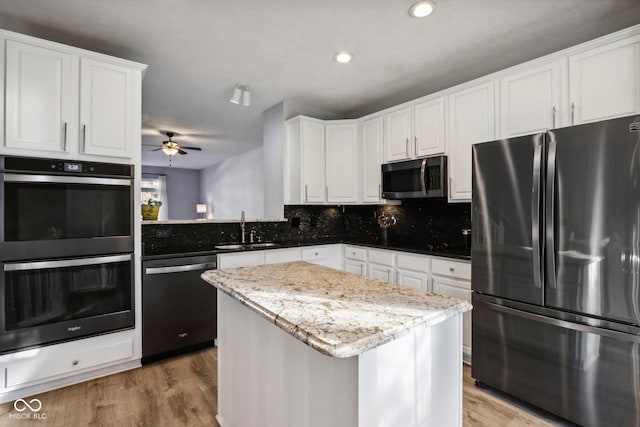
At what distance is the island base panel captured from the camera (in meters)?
0.92

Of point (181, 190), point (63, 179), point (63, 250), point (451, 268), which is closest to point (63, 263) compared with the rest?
point (63, 250)

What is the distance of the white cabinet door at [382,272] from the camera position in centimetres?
318

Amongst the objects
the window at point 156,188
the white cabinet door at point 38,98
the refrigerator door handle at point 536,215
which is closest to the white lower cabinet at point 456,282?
the refrigerator door handle at point 536,215

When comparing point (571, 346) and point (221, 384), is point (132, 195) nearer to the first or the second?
point (221, 384)

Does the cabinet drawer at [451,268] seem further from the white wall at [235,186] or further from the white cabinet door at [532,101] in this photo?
the white wall at [235,186]

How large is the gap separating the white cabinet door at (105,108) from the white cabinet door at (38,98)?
83 mm

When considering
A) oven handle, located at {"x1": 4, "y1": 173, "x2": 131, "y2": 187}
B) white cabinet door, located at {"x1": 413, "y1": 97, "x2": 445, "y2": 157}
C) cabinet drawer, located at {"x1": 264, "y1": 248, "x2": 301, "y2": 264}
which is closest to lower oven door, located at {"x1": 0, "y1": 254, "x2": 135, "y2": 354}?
oven handle, located at {"x1": 4, "y1": 173, "x2": 131, "y2": 187}

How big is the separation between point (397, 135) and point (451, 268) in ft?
5.05

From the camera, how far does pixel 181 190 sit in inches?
376

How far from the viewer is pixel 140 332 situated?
2.50 metres

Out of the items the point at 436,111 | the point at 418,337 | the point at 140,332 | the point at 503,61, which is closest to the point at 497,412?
the point at 418,337

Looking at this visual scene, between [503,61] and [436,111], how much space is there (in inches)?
27.0

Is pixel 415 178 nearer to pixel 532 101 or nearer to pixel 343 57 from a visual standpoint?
pixel 532 101

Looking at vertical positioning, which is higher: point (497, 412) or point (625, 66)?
point (625, 66)
